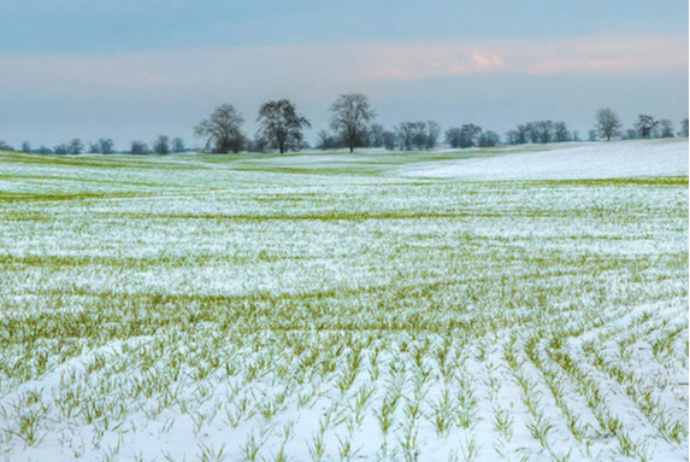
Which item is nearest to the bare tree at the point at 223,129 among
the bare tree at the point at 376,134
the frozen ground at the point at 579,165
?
the frozen ground at the point at 579,165

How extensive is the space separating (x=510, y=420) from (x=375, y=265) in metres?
11.5

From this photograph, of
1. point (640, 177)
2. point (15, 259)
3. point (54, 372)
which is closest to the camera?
point (54, 372)

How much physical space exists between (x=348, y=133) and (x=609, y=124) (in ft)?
189

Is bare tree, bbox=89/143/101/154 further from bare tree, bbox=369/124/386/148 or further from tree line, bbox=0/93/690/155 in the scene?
bare tree, bbox=369/124/386/148

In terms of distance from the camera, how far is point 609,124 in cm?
10244

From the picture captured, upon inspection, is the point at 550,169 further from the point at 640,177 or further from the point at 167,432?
the point at 167,432

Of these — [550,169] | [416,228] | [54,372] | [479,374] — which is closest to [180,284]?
[54,372]

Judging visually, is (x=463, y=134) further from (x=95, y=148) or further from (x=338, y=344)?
(x=338, y=344)

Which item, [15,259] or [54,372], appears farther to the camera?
[15,259]

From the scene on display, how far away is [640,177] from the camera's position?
175ft

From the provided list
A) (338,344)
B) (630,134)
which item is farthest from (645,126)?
(338,344)

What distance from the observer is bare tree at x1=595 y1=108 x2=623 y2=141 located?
4038 inches

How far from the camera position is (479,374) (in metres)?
7.68

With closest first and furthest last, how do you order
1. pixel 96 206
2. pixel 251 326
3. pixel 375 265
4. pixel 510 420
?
1. pixel 510 420
2. pixel 251 326
3. pixel 375 265
4. pixel 96 206
